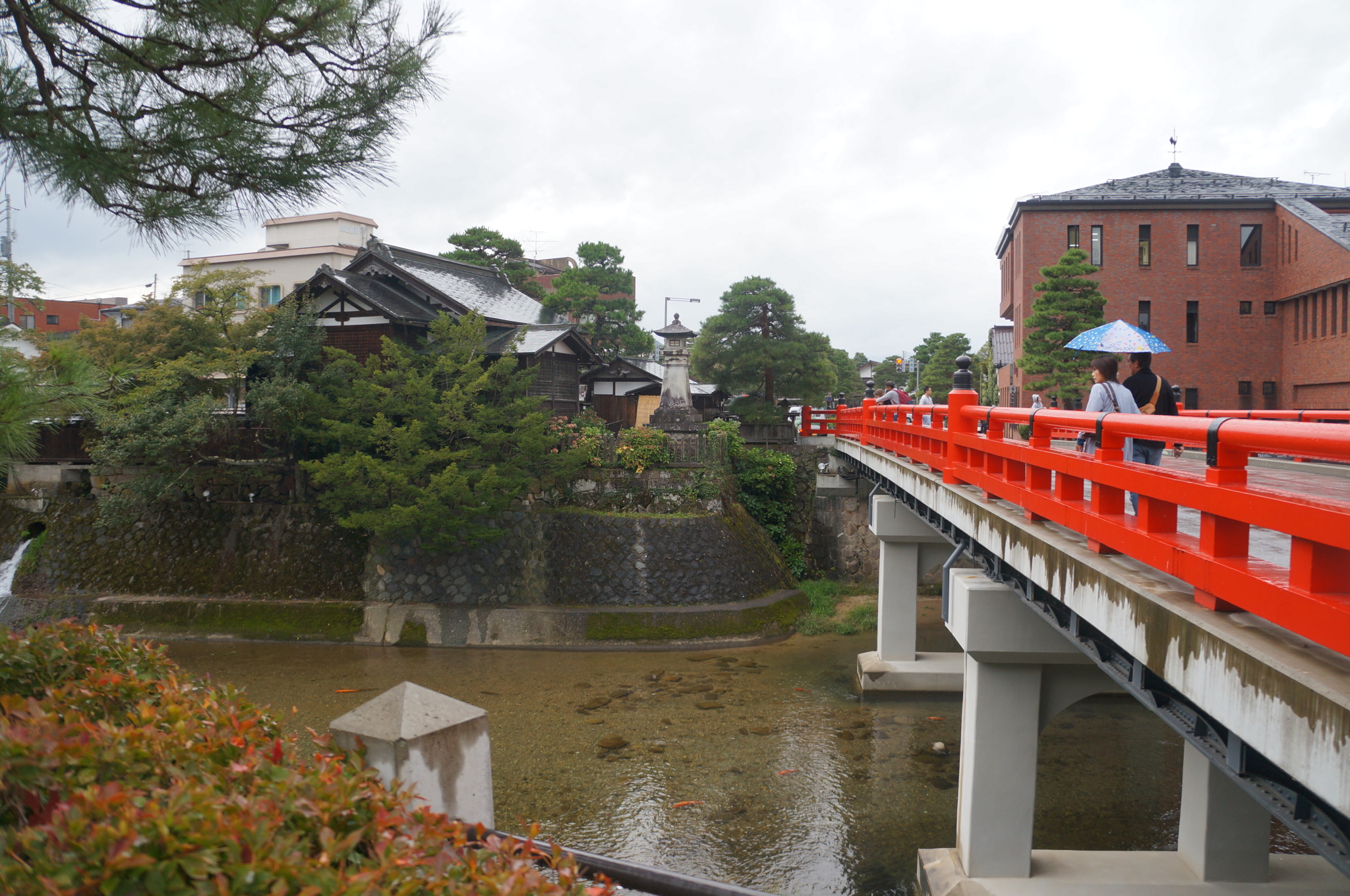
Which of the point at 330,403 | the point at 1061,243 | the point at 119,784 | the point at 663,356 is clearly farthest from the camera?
the point at 1061,243

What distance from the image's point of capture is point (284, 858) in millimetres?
2238

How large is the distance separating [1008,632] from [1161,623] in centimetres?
361

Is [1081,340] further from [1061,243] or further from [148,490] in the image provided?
[1061,243]

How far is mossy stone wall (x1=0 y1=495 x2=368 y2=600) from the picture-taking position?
1836cm

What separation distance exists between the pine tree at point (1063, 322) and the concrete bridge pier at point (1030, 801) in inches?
730

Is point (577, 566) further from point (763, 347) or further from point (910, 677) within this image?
point (763, 347)

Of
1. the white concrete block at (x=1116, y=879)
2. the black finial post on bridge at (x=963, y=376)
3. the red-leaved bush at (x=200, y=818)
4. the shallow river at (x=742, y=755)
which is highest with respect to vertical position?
the black finial post on bridge at (x=963, y=376)

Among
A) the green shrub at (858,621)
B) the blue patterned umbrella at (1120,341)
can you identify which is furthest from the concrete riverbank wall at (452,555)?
the blue patterned umbrella at (1120,341)

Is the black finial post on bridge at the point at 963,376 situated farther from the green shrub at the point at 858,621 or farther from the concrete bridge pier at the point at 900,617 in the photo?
the green shrub at the point at 858,621

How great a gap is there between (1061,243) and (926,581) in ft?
49.4

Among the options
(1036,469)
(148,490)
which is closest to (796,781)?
(1036,469)

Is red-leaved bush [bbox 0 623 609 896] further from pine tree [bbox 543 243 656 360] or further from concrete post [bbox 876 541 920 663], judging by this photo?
pine tree [bbox 543 243 656 360]

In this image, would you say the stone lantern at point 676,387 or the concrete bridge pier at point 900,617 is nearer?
the concrete bridge pier at point 900,617

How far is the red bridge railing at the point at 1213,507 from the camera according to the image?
105 inches
